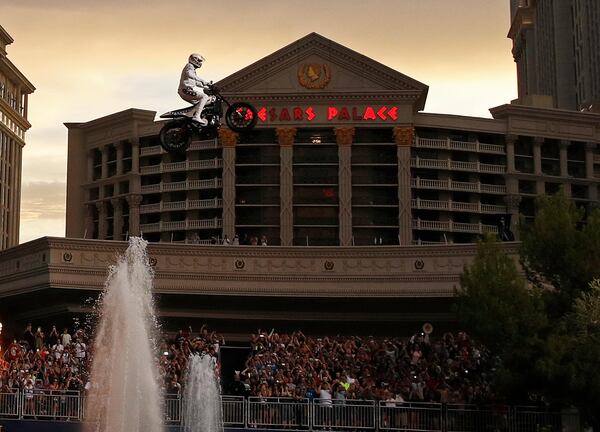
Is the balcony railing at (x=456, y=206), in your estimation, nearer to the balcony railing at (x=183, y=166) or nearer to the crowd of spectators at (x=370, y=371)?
the balcony railing at (x=183, y=166)

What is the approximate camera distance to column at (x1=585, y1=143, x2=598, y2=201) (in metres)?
81.1

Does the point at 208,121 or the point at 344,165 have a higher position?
the point at 344,165

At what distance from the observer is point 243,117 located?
3525 centimetres

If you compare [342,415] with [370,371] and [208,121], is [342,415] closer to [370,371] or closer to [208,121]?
[370,371]

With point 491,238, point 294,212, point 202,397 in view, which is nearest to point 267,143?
point 294,212

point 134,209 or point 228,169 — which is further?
point 134,209

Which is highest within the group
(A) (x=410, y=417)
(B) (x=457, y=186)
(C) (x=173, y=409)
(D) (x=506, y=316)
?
(B) (x=457, y=186)

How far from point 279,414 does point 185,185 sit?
4298 cm

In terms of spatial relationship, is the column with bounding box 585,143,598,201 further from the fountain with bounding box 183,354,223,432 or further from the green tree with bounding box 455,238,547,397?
the fountain with bounding box 183,354,223,432

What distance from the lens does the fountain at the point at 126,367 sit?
120 feet

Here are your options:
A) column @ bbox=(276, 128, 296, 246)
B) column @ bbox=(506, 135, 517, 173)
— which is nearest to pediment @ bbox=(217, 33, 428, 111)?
column @ bbox=(276, 128, 296, 246)

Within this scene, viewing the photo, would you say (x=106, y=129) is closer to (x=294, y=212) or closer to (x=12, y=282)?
(x=294, y=212)

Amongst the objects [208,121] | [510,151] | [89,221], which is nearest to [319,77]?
[510,151]

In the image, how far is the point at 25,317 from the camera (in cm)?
6038
